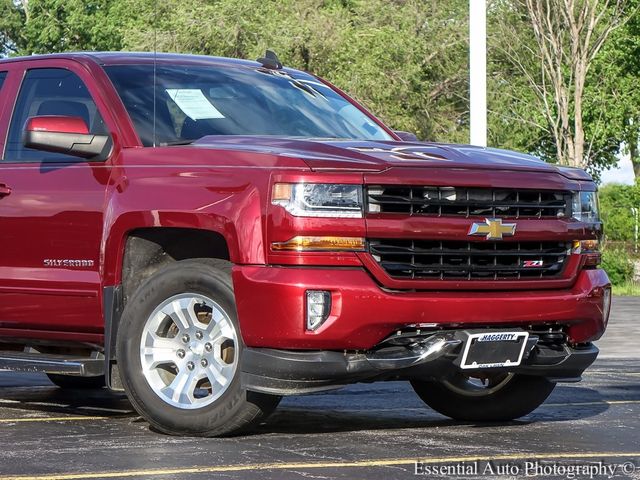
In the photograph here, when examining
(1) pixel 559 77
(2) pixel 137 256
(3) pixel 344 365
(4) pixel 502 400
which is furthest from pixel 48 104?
(1) pixel 559 77

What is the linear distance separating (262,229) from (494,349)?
123 centimetres

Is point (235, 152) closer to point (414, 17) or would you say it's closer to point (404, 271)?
point (404, 271)

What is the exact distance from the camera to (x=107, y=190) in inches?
288

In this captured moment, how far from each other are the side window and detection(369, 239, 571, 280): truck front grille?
1.88 metres

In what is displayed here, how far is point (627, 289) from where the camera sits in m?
32.5

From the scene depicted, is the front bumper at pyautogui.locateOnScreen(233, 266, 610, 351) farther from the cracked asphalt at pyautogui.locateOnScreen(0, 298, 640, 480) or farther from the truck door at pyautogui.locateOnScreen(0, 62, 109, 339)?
the truck door at pyautogui.locateOnScreen(0, 62, 109, 339)

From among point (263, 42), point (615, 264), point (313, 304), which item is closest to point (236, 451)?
point (313, 304)

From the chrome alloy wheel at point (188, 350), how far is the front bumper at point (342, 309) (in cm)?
24

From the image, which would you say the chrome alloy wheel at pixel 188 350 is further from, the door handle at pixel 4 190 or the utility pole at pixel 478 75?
the utility pole at pixel 478 75

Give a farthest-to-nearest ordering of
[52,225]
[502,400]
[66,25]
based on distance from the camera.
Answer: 1. [66,25]
2. [502,400]
3. [52,225]

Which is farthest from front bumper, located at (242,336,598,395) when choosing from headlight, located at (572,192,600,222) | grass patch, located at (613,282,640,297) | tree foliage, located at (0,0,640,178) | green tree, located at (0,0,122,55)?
green tree, located at (0,0,122,55)

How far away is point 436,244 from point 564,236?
0.78m

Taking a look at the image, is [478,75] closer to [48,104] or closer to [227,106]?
[227,106]

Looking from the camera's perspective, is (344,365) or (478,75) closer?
(344,365)
